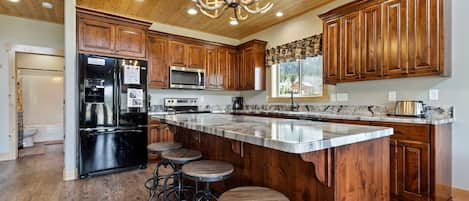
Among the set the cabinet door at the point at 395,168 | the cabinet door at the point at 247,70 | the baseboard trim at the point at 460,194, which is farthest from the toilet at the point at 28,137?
the baseboard trim at the point at 460,194

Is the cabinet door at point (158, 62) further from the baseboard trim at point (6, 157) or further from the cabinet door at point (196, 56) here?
the baseboard trim at point (6, 157)

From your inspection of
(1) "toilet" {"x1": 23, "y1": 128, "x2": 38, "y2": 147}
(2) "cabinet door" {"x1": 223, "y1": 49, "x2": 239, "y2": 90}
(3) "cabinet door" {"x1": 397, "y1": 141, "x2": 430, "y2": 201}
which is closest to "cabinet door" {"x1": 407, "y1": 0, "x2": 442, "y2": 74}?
(3) "cabinet door" {"x1": 397, "y1": 141, "x2": 430, "y2": 201}

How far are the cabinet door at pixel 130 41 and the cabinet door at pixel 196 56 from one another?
3.79ft

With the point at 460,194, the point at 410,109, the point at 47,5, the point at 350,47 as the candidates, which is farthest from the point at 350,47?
the point at 47,5

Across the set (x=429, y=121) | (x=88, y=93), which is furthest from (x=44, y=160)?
(x=429, y=121)

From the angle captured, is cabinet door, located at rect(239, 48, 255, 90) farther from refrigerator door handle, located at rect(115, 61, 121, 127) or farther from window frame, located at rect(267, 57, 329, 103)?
refrigerator door handle, located at rect(115, 61, 121, 127)

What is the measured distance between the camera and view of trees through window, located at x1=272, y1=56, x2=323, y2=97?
13.9ft

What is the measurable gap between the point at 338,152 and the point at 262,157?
0.65 meters

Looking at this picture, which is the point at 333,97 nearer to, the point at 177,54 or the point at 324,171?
the point at 324,171

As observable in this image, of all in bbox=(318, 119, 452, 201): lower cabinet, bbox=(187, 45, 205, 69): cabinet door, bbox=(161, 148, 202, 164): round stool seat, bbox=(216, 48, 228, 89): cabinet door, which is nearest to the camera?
bbox=(161, 148, 202, 164): round stool seat

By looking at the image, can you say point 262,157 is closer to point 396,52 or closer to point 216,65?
point 396,52

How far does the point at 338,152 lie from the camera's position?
125 centimetres

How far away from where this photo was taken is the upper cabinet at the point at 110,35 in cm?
343

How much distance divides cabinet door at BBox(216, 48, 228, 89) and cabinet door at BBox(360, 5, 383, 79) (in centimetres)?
298
